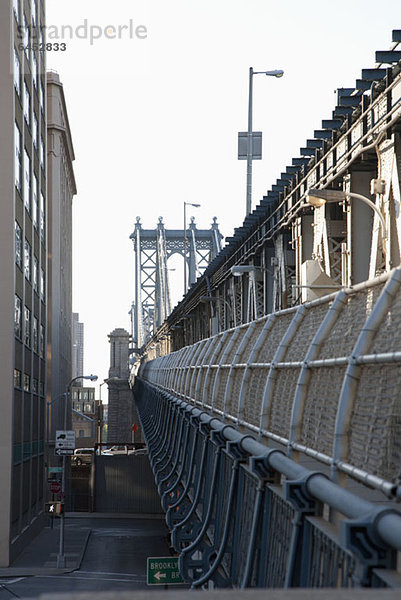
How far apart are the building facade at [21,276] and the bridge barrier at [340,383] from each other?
26.2 meters

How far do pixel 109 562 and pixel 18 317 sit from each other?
10610 millimetres

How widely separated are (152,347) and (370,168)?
280 feet

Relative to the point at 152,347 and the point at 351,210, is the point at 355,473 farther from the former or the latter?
the point at 152,347

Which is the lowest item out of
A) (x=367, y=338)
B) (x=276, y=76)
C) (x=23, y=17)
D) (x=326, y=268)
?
(x=367, y=338)

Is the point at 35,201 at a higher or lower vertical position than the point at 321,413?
higher

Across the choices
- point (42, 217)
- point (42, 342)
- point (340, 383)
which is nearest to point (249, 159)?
point (42, 217)

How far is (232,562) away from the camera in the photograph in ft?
33.2

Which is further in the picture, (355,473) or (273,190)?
(273,190)

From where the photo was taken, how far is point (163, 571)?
56.5ft

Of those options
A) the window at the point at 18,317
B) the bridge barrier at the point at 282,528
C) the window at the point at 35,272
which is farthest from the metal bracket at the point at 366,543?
the window at the point at 35,272

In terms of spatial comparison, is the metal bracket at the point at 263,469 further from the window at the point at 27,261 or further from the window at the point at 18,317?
the window at the point at 27,261

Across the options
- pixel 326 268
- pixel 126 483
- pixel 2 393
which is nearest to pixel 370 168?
Result: pixel 326 268

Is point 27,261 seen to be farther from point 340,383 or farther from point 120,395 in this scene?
point 120,395

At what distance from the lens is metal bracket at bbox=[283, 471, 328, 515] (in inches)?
242
